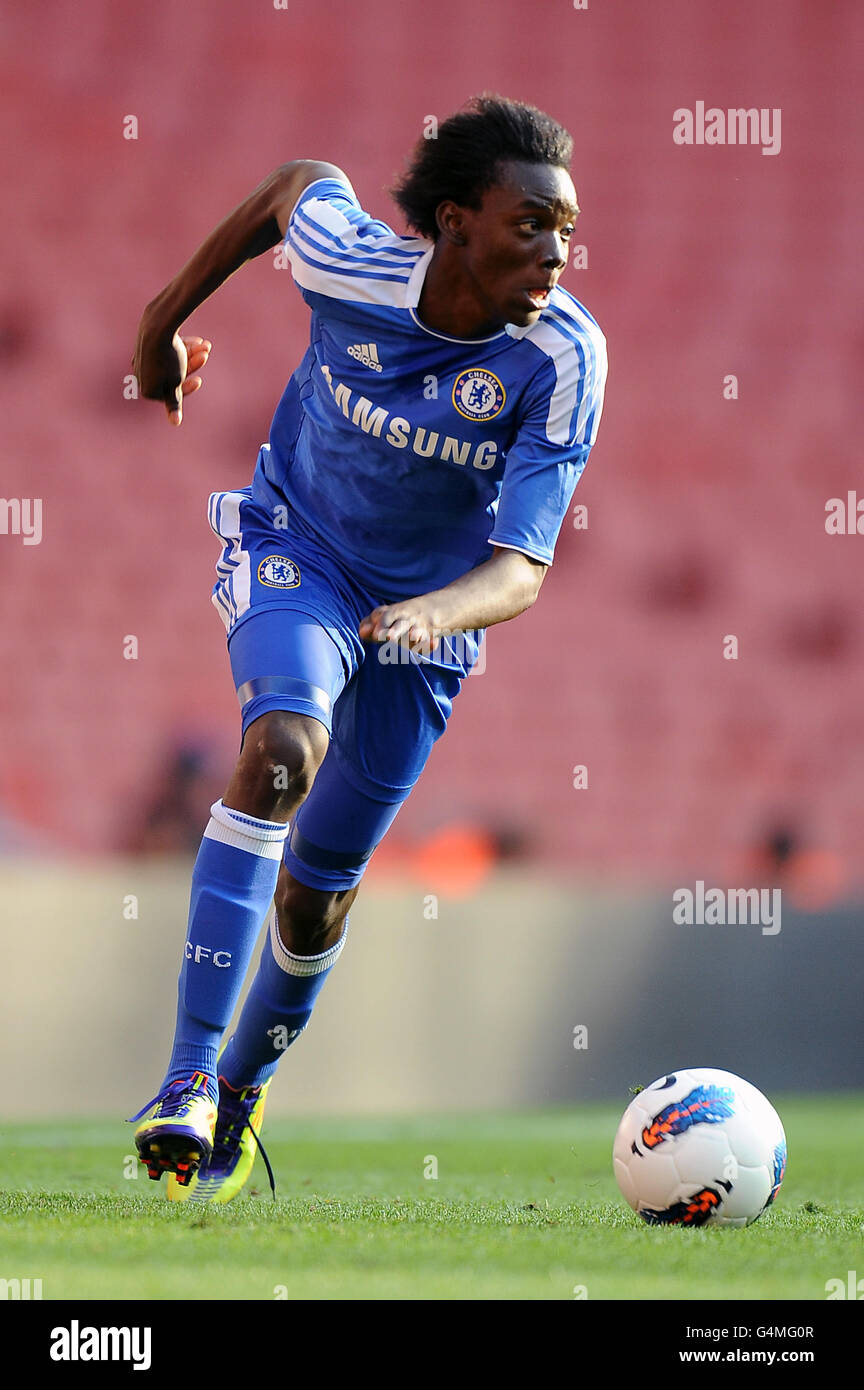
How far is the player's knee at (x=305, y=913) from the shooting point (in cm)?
312

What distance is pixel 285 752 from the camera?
2498 millimetres

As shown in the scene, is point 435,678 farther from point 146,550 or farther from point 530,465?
point 146,550

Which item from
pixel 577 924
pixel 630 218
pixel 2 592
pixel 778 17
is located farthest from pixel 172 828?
pixel 778 17

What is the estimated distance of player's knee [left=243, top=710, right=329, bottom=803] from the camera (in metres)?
2.50

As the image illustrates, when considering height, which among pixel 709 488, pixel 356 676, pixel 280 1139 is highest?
pixel 709 488

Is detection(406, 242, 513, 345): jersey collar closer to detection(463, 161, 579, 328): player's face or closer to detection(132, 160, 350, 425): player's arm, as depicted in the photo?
detection(463, 161, 579, 328): player's face

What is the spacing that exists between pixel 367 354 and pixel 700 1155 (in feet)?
5.04

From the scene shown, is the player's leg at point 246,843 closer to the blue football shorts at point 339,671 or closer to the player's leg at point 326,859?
the blue football shorts at point 339,671

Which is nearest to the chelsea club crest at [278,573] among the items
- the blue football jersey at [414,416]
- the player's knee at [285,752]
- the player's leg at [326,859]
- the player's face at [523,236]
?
the blue football jersey at [414,416]

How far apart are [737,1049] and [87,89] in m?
5.43

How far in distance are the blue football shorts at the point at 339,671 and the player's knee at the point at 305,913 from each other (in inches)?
1.1

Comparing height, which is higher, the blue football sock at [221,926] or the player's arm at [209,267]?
the player's arm at [209,267]

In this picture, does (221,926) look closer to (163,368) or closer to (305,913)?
(305,913)

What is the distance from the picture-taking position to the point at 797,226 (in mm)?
8148
